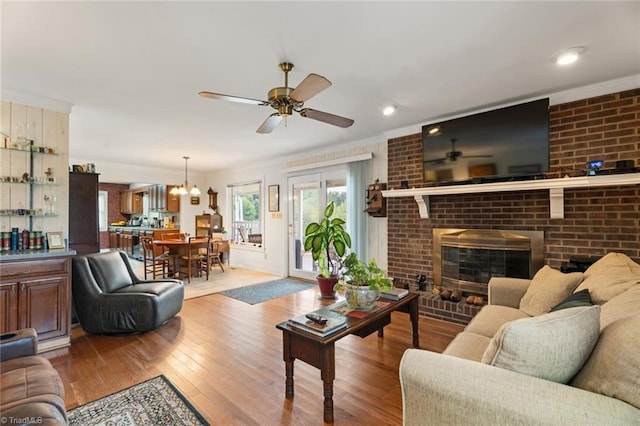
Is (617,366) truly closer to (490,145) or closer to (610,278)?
(610,278)

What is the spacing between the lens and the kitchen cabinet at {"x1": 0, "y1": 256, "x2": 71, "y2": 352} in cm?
253

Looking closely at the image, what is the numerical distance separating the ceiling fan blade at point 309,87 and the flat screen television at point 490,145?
209cm

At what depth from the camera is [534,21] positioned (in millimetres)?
1870

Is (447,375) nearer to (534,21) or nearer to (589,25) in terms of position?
(534,21)

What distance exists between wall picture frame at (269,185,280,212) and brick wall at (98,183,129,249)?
662cm

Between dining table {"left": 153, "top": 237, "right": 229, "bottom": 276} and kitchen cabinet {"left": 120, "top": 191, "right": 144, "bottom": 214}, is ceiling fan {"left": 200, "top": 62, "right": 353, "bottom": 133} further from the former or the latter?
kitchen cabinet {"left": 120, "top": 191, "right": 144, "bottom": 214}

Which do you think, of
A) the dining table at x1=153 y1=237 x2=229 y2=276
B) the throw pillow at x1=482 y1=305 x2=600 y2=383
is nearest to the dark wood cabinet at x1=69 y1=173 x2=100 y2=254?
the dining table at x1=153 y1=237 x2=229 y2=276

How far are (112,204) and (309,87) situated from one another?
1062 centimetres

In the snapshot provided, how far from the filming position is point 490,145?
10.6 ft

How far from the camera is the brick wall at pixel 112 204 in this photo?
9.77 m

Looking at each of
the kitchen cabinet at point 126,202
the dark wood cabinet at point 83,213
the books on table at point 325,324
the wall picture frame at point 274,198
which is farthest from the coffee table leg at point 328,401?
the kitchen cabinet at point 126,202

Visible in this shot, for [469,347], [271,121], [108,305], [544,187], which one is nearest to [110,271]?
[108,305]

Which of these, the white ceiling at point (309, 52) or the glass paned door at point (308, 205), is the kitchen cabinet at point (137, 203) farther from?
the white ceiling at point (309, 52)

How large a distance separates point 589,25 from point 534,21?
0.40m
